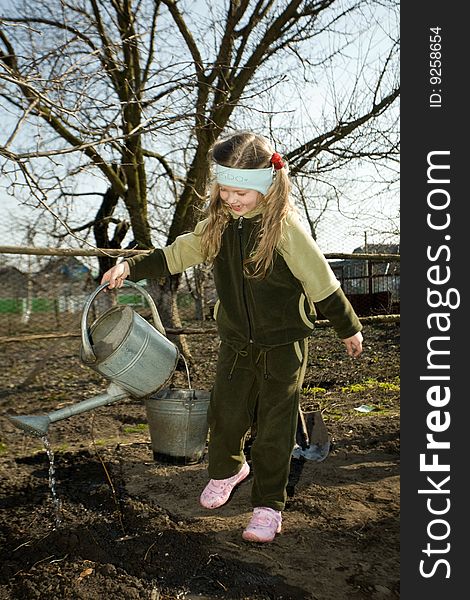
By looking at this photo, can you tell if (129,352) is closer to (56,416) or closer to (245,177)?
(56,416)

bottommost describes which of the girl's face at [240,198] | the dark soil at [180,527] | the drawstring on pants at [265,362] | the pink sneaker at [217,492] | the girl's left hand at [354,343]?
the dark soil at [180,527]

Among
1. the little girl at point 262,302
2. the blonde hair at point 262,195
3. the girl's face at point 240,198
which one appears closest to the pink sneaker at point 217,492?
the little girl at point 262,302

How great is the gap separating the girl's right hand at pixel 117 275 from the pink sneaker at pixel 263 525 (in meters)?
1.05

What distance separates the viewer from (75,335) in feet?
12.9

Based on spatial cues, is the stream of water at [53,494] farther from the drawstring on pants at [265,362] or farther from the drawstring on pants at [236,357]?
the drawstring on pants at [265,362]

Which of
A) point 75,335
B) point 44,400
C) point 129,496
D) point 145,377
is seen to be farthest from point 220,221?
point 44,400

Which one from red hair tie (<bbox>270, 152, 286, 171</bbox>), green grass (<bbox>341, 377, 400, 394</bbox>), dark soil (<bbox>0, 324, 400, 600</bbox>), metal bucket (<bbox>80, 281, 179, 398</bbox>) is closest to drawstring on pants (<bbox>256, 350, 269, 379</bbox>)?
metal bucket (<bbox>80, 281, 179, 398</bbox>)

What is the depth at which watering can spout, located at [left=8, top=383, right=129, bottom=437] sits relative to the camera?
2199 mm

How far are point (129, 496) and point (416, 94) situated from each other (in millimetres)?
2026

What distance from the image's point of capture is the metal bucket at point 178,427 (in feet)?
9.05

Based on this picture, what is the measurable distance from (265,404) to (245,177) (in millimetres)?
869

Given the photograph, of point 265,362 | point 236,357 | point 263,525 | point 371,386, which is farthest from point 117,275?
point 371,386

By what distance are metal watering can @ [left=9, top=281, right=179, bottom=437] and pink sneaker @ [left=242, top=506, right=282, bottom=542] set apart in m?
0.68

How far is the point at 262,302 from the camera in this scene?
2.20 meters
